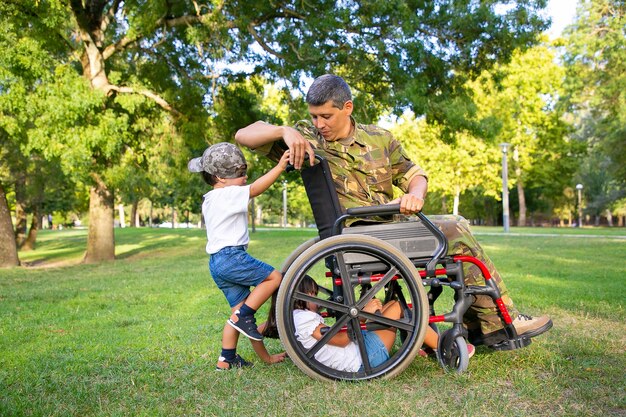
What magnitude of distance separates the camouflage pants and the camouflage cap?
3.96 feet

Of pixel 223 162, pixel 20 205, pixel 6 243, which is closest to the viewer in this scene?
pixel 223 162

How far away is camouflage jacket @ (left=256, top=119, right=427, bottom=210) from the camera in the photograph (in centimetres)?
348

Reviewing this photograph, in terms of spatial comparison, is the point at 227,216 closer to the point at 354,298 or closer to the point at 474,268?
the point at 354,298

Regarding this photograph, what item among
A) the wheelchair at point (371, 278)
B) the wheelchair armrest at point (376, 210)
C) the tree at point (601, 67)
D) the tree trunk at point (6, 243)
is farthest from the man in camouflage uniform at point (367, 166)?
the tree at point (601, 67)

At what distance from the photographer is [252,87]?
613 inches

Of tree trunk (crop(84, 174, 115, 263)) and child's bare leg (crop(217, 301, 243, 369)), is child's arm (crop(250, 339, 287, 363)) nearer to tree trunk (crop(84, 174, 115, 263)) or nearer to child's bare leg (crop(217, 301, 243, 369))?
child's bare leg (crop(217, 301, 243, 369))

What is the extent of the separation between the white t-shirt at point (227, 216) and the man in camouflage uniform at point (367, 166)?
30 cm

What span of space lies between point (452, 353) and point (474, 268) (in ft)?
1.64

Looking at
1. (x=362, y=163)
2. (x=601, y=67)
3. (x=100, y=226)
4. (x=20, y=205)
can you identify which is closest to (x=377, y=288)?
(x=362, y=163)

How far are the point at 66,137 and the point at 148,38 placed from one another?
12.4 feet

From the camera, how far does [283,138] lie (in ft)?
10.5

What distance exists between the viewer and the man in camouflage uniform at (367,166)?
11.0 feet

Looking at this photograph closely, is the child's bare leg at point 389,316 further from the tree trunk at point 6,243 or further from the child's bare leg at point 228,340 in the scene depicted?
the tree trunk at point 6,243

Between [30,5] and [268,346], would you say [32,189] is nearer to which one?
[30,5]
